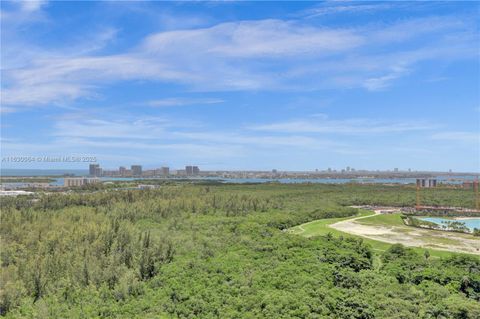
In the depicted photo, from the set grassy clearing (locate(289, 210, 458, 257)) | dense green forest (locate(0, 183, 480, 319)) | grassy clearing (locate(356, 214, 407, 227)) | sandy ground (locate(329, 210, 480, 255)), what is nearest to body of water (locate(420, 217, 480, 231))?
grassy clearing (locate(289, 210, 458, 257))

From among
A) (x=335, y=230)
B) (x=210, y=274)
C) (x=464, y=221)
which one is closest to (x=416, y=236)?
(x=335, y=230)

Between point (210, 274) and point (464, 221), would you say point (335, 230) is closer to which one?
point (464, 221)

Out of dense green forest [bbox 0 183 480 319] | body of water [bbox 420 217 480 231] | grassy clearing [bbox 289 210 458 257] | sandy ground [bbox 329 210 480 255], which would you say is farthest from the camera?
body of water [bbox 420 217 480 231]

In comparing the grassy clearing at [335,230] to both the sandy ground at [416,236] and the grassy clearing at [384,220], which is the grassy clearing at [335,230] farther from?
the sandy ground at [416,236]

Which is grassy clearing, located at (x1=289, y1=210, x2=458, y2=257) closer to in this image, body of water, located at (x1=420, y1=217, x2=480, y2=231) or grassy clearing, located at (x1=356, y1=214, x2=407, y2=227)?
grassy clearing, located at (x1=356, y1=214, x2=407, y2=227)

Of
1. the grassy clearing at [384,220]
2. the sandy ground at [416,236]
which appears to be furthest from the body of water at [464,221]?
the sandy ground at [416,236]
